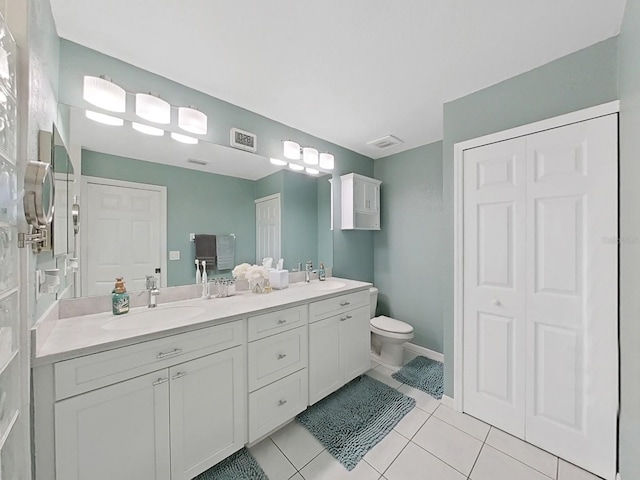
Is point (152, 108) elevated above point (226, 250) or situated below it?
above

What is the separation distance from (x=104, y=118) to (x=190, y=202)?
64 centimetres

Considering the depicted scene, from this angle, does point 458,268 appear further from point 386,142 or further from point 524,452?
point 386,142

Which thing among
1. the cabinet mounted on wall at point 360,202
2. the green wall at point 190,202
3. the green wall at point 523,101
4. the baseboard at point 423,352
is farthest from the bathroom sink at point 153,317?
the baseboard at point 423,352

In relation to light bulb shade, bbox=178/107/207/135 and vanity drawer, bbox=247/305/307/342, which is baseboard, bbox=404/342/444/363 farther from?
light bulb shade, bbox=178/107/207/135

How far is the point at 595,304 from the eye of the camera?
1.33m

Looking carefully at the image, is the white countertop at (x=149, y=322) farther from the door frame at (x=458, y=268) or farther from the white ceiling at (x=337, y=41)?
the white ceiling at (x=337, y=41)

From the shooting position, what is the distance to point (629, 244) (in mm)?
1136

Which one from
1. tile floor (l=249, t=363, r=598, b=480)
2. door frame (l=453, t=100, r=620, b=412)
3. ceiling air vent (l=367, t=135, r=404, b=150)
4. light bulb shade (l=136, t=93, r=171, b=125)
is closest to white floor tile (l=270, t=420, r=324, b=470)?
tile floor (l=249, t=363, r=598, b=480)

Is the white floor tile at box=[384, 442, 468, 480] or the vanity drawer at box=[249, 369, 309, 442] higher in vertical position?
the vanity drawer at box=[249, 369, 309, 442]

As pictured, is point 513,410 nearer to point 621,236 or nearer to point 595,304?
point 595,304

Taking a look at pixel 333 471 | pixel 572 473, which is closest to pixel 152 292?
pixel 333 471

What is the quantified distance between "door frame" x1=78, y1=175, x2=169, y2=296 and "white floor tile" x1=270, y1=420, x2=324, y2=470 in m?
1.26

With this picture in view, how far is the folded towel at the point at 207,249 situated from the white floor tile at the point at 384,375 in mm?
1788

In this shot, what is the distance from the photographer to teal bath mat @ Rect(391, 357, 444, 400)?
214 cm
